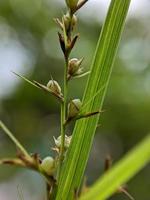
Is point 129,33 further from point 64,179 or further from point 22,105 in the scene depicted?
point 64,179

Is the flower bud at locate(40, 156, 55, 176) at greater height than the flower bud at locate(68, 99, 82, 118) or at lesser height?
lesser

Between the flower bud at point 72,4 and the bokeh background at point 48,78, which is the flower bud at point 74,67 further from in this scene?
the bokeh background at point 48,78

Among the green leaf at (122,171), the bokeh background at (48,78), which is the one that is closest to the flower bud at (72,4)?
the green leaf at (122,171)

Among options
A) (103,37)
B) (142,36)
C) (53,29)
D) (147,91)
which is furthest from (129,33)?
(103,37)

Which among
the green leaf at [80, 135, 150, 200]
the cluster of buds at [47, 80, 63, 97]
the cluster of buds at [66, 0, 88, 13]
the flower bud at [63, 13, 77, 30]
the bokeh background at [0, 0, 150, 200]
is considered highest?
the cluster of buds at [66, 0, 88, 13]

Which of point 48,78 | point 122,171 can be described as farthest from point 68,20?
point 48,78

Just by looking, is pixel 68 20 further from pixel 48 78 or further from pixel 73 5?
pixel 48 78

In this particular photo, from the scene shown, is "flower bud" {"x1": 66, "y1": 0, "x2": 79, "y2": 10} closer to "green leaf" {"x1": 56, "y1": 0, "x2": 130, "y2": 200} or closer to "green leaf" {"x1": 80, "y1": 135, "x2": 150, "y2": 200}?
"green leaf" {"x1": 56, "y1": 0, "x2": 130, "y2": 200}

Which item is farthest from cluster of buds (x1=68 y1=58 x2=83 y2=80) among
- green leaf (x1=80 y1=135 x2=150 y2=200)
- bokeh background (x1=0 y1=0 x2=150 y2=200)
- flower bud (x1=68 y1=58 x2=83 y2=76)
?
bokeh background (x1=0 y1=0 x2=150 y2=200)
